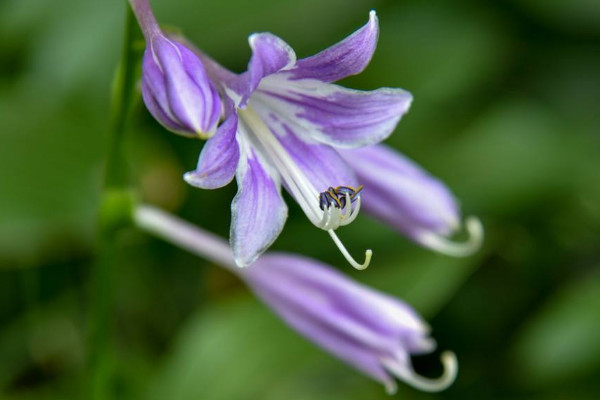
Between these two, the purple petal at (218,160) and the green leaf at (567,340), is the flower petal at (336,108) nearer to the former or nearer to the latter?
the purple petal at (218,160)

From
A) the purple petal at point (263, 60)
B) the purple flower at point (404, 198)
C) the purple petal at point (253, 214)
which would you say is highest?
the purple petal at point (263, 60)

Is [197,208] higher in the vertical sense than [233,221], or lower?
lower

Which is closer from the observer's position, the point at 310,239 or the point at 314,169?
the point at 314,169

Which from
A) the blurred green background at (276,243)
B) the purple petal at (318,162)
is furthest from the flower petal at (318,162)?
the blurred green background at (276,243)

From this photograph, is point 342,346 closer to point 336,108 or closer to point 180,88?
point 336,108

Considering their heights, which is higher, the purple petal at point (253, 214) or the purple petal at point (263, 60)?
the purple petal at point (263, 60)

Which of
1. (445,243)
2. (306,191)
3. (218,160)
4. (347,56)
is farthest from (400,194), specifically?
(218,160)

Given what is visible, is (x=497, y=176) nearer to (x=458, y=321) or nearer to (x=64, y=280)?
(x=458, y=321)

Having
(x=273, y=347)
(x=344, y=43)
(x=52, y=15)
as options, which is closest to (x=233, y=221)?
(x=344, y=43)
